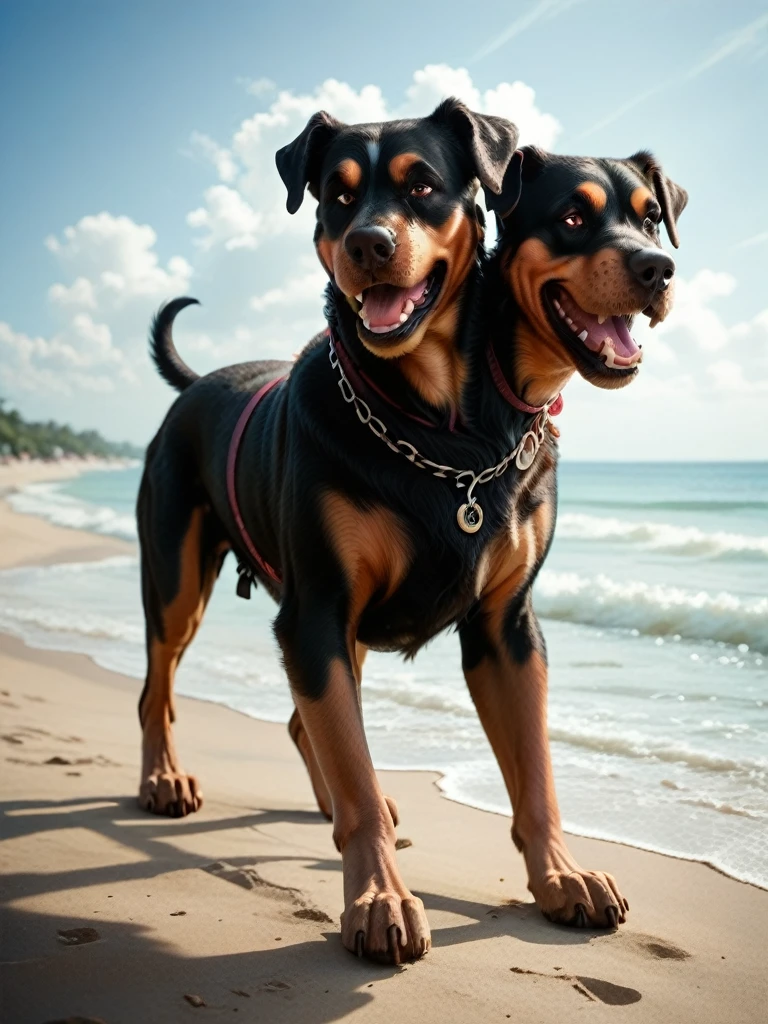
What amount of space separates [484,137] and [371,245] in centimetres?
58

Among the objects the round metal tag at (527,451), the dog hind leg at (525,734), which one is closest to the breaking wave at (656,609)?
the dog hind leg at (525,734)

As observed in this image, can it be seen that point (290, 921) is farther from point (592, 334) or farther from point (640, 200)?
point (640, 200)

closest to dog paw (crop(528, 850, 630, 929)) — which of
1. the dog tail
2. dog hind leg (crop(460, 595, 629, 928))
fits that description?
dog hind leg (crop(460, 595, 629, 928))

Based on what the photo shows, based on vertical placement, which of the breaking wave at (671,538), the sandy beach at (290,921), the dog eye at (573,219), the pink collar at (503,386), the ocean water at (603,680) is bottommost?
the sandy beach at (290,921)

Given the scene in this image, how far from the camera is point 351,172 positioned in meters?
2.81

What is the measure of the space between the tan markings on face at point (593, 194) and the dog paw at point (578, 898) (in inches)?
68.7

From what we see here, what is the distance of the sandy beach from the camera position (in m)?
2.20

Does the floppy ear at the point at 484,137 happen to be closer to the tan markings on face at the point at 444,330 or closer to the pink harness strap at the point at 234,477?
the tan markings on face at the point at 444,330

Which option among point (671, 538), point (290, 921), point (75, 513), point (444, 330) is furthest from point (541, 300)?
point (75, 513)

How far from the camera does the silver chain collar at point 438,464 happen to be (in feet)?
9.22

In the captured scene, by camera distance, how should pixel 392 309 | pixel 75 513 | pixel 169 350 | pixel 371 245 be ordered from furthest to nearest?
pixel 75 513 < pixel 169 350 < pixel 392 309 < pixel 371 245

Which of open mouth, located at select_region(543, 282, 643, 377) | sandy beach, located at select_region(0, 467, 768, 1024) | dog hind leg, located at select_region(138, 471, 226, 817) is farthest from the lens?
dog hind leg, located at select_region(138, 471, 226, 817)

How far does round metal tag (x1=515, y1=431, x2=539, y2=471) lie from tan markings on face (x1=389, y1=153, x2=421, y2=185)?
770 millimetres

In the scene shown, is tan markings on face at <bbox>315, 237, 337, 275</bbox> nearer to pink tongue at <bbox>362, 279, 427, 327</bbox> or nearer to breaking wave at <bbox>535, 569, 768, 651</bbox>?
pink tongue at <bbox>362, 279, 427, 327</bbox>
